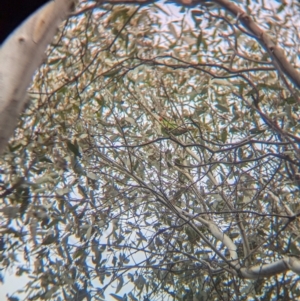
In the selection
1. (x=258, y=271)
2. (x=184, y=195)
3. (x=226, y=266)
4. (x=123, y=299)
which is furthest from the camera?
(x=184, y=195)

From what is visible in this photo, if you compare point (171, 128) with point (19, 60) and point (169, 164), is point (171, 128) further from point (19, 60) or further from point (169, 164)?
point (19, 60)

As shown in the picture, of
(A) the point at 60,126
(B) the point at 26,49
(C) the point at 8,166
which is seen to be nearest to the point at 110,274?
(A) the point at 60,126

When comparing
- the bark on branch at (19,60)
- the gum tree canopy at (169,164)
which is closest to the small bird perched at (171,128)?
the gum tree canopy at (169,164)

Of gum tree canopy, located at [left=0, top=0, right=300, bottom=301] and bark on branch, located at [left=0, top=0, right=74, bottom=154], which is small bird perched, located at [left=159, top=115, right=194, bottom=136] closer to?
gum tree canopy, located at [left=0, top=0, right=300, bottom=301]

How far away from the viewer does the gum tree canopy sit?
4055 mm

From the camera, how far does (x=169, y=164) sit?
16.6 feet

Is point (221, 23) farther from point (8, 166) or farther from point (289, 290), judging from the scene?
point (289, 290)

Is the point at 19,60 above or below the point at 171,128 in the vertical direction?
A: below

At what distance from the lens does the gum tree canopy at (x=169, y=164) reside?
13.3 feet

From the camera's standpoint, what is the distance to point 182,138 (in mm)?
5633

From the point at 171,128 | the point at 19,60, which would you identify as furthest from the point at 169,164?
the point at 19,60

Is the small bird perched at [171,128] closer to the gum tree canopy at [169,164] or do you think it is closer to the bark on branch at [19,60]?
the gum tree canopy at [169,164]

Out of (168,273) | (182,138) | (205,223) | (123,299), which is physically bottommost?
(123,299)

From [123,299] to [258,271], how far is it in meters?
1.24
